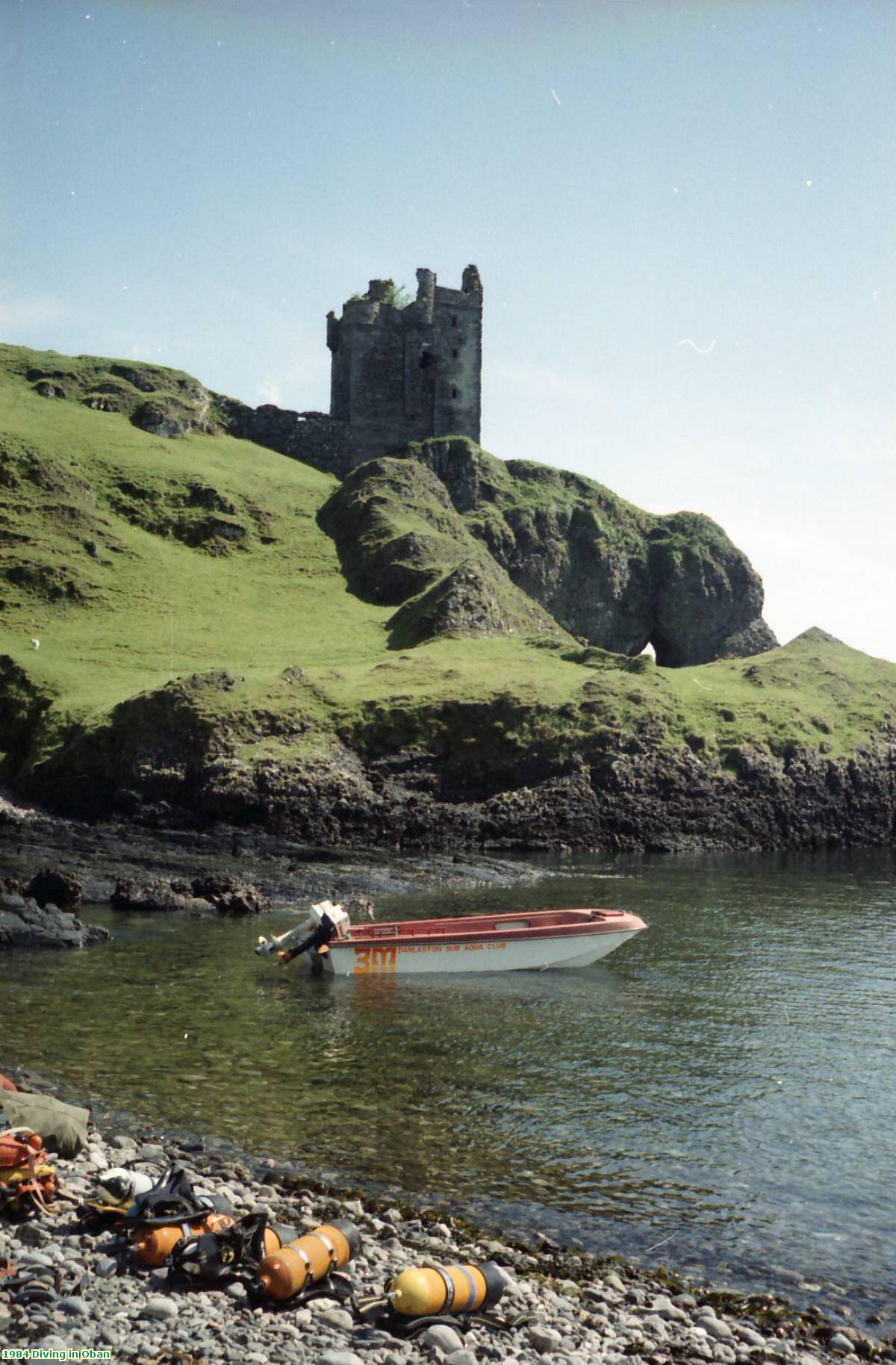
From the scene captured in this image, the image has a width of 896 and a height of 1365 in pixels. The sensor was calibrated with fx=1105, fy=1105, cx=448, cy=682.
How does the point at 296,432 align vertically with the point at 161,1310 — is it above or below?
above

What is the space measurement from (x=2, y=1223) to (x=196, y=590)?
95.5m

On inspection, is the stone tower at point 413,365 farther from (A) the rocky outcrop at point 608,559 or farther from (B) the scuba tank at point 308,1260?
(B) the scuba tank at point 308,1260

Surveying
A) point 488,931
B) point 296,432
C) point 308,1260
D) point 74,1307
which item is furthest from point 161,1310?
point 296,432

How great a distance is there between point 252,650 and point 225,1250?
8139 centimetres

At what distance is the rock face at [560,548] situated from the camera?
4609 inches

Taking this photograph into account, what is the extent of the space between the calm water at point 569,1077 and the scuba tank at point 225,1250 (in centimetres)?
394

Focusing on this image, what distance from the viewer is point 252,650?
92.2 m

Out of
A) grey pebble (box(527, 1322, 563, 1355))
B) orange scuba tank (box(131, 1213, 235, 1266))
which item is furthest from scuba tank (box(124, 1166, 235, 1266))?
grey pebble (box(527, 1322, 563, 1355))

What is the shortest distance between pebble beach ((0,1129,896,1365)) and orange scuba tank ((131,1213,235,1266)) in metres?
0.13

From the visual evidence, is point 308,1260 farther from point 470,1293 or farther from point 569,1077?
point 569,1077

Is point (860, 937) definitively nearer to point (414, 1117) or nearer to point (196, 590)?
point (414, 1117)

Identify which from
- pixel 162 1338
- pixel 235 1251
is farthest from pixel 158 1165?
pixel 162 1338

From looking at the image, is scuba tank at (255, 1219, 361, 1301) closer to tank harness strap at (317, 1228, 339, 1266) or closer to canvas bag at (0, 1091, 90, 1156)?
tank harness strap at (317, 1228, 339, 1266)

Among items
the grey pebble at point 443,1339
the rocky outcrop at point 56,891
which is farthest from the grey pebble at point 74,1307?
the rocky outcrop at point 56,891
